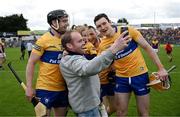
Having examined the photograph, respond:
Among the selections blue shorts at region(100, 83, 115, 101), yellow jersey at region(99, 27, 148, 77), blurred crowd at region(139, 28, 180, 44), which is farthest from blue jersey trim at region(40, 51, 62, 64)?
blurred crowd at region(139, 28, 180, 44)

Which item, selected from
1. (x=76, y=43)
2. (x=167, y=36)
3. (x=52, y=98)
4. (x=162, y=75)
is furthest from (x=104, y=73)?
(x=167, y=36)

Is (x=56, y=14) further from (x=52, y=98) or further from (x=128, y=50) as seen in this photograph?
(x=128, y=50)

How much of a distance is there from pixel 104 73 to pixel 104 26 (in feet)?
3.50

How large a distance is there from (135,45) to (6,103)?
539 cm

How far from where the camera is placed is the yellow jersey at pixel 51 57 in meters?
5.67

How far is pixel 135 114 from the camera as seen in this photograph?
9094 millimetres

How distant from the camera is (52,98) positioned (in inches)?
225

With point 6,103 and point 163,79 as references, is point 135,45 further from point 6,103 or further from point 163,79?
point 6,103

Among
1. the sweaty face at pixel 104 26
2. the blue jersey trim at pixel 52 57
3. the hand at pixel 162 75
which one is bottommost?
the hand at pixel 162 75

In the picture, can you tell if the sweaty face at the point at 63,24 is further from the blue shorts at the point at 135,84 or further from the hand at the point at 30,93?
the blue shorts at the point at 135,84

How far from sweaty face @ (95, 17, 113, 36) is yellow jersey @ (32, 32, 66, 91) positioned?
2.95 ft

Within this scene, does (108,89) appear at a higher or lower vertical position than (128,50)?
lower

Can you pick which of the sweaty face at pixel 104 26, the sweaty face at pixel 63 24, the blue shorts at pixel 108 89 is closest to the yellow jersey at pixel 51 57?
the sweaty face at pixel 63 24

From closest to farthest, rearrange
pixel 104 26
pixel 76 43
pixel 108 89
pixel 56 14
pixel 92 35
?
pixel 76 43 → pixel 56 14 → pixel 104 26 → pixel 92 35 → pixel 108 89
